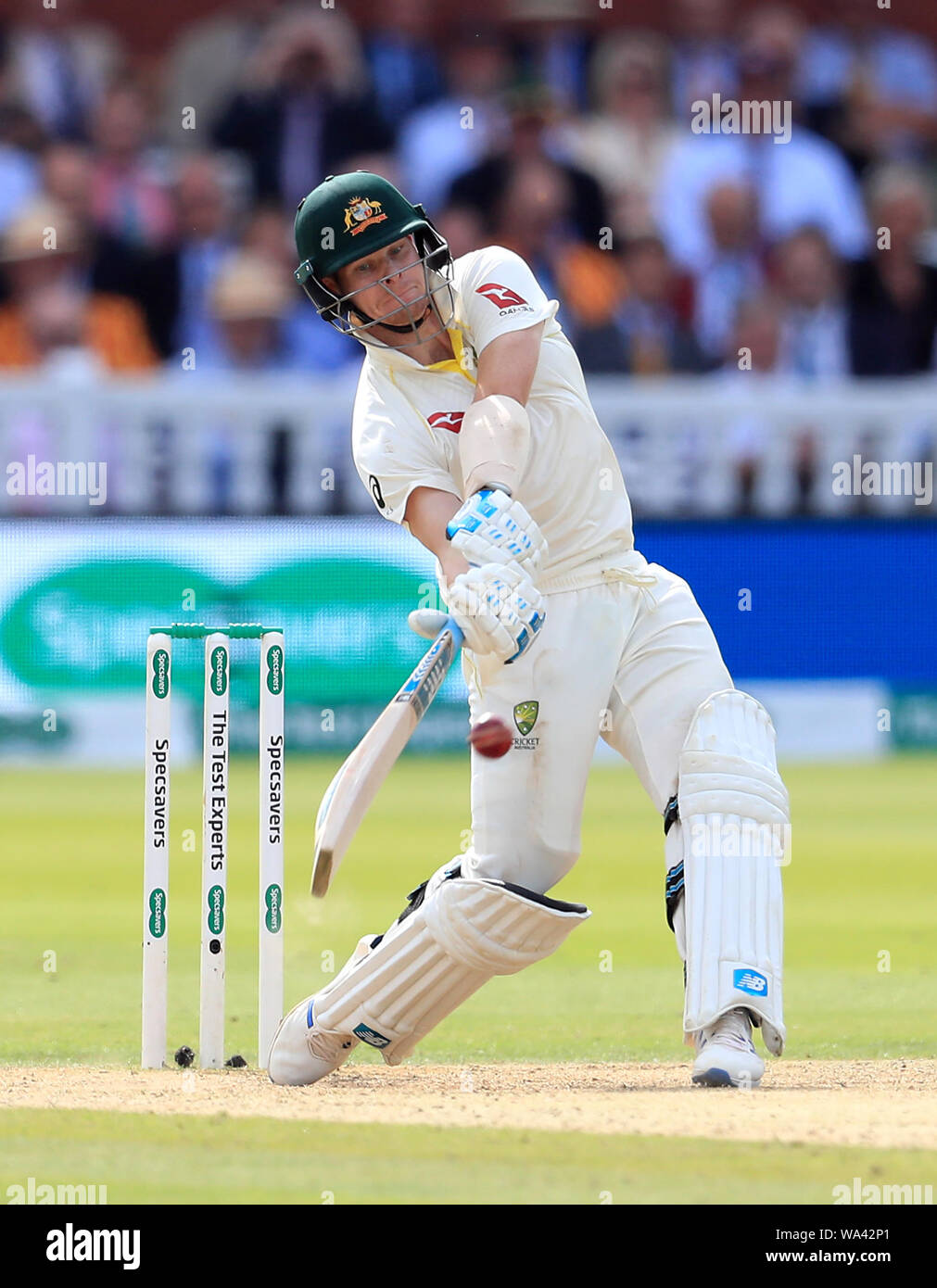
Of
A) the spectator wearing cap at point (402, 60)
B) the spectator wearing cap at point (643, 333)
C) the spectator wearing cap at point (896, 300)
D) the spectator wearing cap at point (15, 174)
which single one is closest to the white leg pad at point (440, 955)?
the spectator wearing cap at point (643, 333)

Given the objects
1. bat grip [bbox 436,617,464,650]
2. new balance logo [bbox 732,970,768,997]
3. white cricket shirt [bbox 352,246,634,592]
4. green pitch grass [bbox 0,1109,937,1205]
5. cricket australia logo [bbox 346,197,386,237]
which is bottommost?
green pitch grass [bbox 0,1109,937,1205]

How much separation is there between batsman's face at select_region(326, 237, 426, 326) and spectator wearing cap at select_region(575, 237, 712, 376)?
25.2 feet

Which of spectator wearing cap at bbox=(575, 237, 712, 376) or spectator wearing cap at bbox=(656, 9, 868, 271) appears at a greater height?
spectator wearing cap at bbox=(656, 9, 868, 271)

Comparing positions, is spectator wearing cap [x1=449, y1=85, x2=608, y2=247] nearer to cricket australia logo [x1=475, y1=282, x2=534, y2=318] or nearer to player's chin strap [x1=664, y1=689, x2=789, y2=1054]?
cricket australia logo [x1=475, y1=282, x2=534, y2=318]

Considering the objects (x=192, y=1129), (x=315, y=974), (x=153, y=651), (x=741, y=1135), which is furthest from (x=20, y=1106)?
(x=315, y=974)

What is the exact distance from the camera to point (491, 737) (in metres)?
4.31

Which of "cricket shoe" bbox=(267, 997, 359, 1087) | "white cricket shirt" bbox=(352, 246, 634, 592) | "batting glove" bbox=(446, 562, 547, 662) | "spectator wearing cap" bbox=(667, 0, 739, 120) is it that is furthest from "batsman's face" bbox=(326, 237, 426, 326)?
"spectator wearing cap" bbox=(667, 0, 739, 120)

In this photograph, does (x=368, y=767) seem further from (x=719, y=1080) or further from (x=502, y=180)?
(x=502, y=180)

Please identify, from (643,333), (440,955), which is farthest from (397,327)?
(643,333)

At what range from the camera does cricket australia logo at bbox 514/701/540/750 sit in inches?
191

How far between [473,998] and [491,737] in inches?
98.9

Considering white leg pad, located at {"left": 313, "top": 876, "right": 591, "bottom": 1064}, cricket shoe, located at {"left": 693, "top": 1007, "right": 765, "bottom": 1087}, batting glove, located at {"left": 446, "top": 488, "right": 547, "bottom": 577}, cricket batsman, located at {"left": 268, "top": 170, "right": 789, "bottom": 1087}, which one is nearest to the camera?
batting glove, located at {"left": 446, "top": 488, "right": 547, "bottom": 577}

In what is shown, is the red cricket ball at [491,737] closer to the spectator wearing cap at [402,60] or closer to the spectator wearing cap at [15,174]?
the spectator wearing cap at [15,174]
